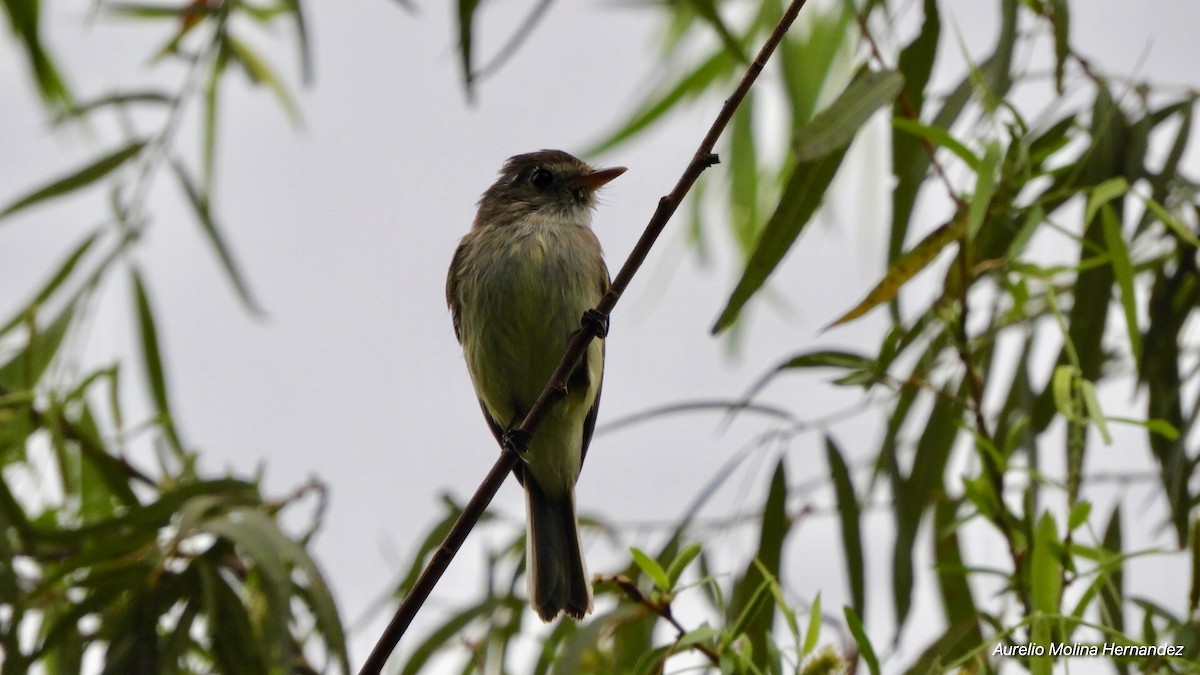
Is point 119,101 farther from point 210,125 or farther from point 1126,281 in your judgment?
point 1126,281

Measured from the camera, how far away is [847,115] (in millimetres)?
2232

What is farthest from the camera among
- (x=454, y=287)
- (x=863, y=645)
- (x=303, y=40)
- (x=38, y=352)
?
(x=454, y=287)

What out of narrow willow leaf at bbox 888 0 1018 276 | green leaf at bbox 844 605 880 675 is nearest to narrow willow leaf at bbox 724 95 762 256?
narrow willow leaf at bbox 888 0 1018 276

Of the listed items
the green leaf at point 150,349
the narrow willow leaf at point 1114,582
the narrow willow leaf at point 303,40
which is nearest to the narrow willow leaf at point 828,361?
the narrow willow leaf at point 1114,582

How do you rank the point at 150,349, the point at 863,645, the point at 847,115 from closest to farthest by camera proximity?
the point at 863,645 → the point at 847,115 → the point at 150,349

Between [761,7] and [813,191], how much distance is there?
1.25 metres

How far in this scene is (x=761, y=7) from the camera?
3.45 meters

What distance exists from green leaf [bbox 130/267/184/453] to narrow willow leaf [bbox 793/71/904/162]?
1.86 metres

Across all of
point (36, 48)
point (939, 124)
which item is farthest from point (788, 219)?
point (36, 48)

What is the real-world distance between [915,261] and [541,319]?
49.1 inches

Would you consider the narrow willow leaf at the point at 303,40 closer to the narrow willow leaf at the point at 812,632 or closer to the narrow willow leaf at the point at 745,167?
the narrow willow leaf at the point at 745,167

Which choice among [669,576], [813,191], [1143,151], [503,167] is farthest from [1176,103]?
[503,167]

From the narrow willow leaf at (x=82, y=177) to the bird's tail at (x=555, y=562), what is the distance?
1.27 meters

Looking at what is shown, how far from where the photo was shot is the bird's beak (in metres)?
3.38
